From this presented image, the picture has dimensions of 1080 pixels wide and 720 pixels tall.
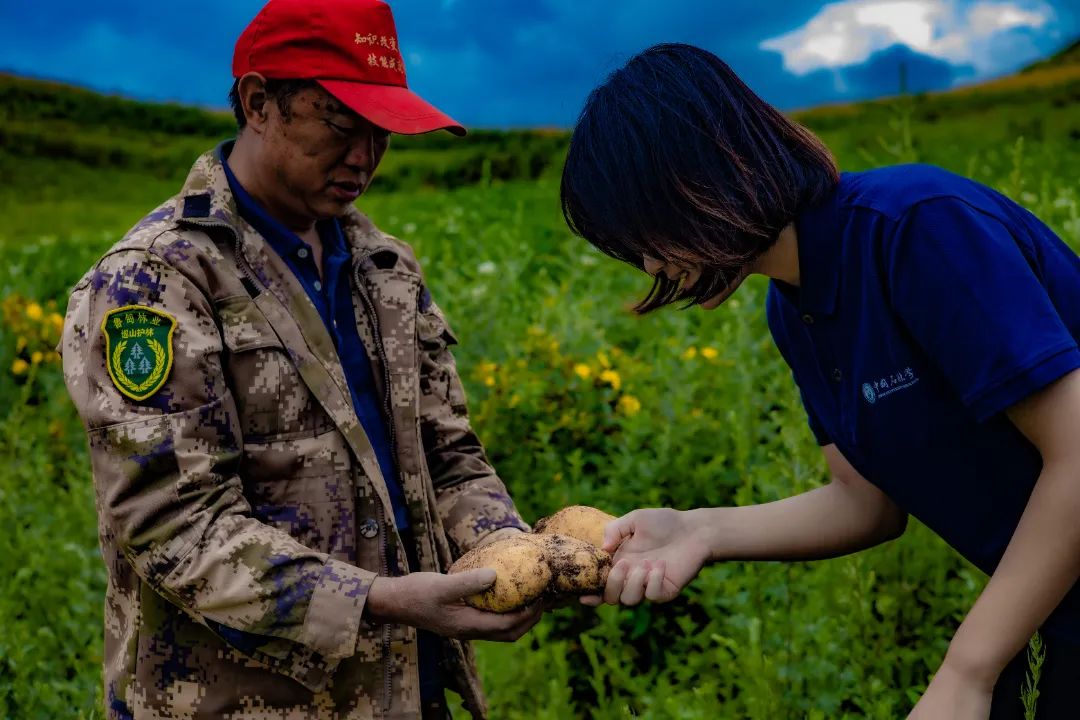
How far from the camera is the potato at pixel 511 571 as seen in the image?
189 cm

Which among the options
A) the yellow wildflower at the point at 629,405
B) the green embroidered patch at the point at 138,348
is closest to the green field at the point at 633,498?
the yellow wildflower at the point at 629,405

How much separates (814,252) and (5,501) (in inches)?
137

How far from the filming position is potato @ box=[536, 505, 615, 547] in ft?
6.95

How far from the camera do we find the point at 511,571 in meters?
1.91

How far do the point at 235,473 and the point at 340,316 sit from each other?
39 centimetres

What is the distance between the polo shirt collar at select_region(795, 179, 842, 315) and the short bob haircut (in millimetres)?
26

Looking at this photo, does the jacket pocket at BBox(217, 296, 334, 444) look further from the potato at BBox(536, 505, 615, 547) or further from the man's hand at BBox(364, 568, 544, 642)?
the potato at BBox(536, 505, 615, 547)

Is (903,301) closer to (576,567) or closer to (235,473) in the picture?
(576,567)

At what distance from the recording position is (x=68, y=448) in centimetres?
493

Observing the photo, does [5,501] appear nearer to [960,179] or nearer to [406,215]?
[960,179]

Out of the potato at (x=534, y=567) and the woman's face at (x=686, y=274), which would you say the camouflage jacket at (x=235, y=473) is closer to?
the potato at (x=534, y=567)

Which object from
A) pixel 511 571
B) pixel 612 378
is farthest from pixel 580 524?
pixel 612 378

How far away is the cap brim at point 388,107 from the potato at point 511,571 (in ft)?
2.50

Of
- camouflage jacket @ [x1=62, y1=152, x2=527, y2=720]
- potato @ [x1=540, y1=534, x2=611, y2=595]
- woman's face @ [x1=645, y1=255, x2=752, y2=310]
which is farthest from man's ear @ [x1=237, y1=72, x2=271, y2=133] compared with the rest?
potato @ [x1=540, y1=534, x2=611, y2=595]
